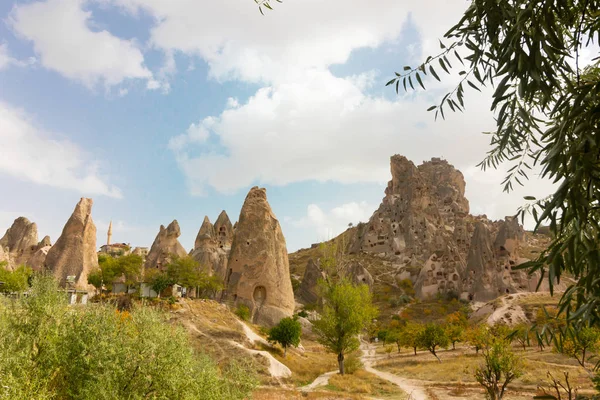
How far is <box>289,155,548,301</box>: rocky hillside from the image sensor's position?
55438 millimetres

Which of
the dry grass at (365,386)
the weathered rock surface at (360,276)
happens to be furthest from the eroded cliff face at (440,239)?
the dry grass at (365,386)

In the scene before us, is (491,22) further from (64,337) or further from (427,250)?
(427,250)

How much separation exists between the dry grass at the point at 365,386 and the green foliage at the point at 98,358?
516 inches

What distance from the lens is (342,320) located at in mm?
29875

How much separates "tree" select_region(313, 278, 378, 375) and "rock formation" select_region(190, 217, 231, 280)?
30.1 metres

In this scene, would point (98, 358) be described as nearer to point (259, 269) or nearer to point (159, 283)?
point (159, 283)

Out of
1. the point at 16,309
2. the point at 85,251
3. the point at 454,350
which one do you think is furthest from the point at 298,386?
the point at 85,251

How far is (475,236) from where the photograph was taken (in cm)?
5884

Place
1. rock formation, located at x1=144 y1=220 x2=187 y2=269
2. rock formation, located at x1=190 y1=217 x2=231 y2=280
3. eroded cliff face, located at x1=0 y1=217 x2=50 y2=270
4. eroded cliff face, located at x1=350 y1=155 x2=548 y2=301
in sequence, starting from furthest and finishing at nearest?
eroded cliff face, located at x1=0 y1=217 x2=50 y2=270 < rock formation, located at x1=144 y1=220 x2=187 y2=269 < rock formation, located at x1=190 y1=217 x2=231 y2=280 < eroded cliff face, located at x1=350 y1=155 x2=548 y2=301

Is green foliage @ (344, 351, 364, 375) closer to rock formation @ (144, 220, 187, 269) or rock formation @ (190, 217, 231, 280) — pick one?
rock formation @ (190, 217, 231, 280)

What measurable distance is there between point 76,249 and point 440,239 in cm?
6074

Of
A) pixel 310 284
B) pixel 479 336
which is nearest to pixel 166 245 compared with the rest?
pixel 310 284

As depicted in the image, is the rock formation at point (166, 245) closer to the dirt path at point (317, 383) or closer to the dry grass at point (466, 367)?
the dry grass at point (466, 367)

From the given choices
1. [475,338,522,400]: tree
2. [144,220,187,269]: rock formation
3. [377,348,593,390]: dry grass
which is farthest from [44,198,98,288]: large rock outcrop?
[475,338,522,400]: tree
